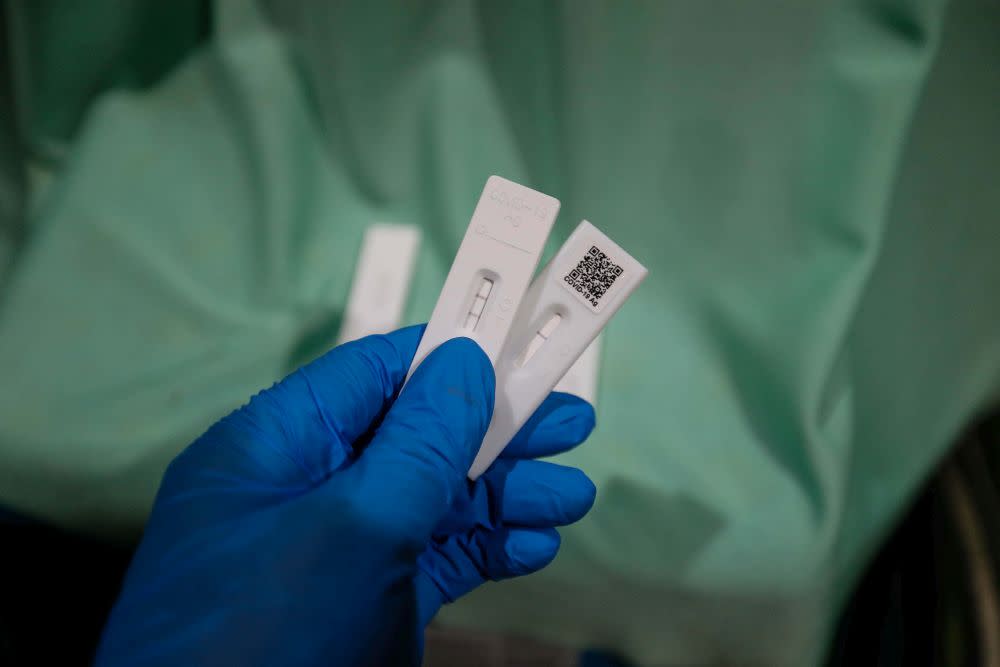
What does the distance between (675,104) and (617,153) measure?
0.06 m

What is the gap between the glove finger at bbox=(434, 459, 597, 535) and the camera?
1.40 feet

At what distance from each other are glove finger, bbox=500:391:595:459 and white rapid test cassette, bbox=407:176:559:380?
0.09 meters

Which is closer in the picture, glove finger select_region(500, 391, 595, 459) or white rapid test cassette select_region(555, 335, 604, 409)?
glove finger select_region(500, 391, 595, 459)

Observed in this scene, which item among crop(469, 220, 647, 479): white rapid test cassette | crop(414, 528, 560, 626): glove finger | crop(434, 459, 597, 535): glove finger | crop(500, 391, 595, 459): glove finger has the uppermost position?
crop(469, 220, 647, 479): white rapid test cassette

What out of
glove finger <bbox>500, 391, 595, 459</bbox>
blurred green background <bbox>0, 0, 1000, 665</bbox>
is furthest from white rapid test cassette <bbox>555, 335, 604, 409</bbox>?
glove finger <bbox>500, 391, 595, 459</bbox>

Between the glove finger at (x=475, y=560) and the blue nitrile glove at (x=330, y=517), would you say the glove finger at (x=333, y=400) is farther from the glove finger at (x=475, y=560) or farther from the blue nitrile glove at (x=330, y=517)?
the glove finger at (x=475, y=560)

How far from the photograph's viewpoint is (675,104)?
0.56 m

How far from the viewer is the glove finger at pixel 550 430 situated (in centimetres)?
45

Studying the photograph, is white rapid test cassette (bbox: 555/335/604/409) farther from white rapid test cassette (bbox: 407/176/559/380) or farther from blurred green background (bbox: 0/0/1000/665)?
white rapid test cassette (bbox: 407/176/559/380)

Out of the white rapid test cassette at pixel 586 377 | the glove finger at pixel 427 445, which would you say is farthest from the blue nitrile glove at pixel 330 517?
the white rapid test cassette at pixel 586 377

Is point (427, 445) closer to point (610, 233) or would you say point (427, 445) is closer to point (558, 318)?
point (558, 318)

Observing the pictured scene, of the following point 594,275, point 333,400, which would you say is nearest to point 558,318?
point 594,275

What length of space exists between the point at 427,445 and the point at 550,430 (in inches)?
4.7

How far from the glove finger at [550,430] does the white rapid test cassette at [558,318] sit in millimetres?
40
